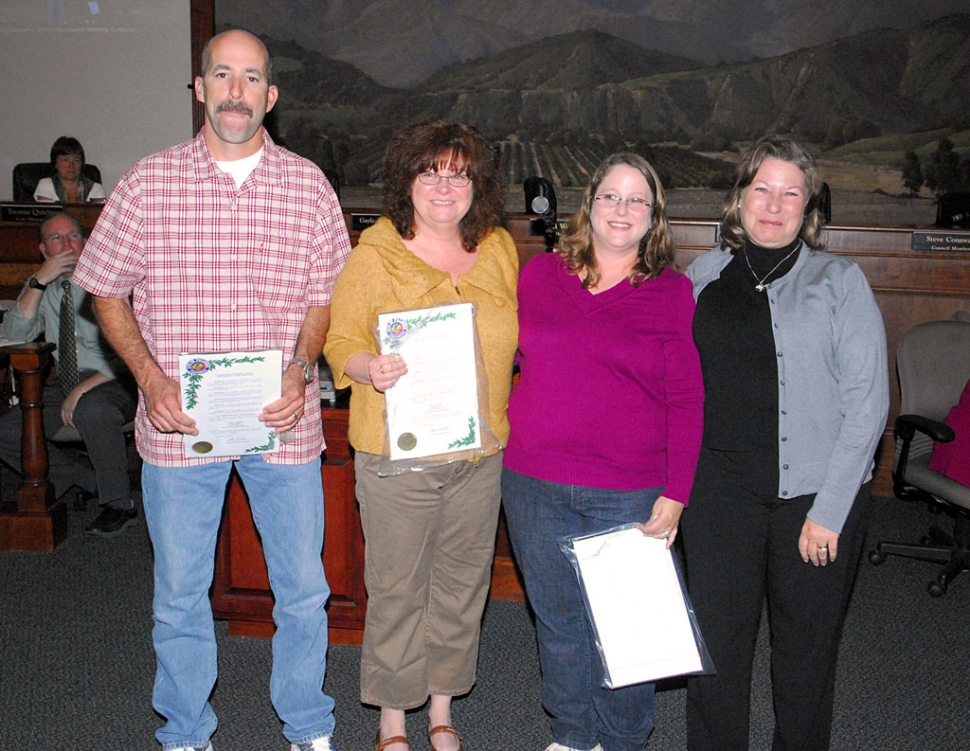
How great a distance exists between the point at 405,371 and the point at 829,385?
95 centimetres

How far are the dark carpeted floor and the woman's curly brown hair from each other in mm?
1491

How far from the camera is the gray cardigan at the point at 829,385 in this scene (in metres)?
1.84

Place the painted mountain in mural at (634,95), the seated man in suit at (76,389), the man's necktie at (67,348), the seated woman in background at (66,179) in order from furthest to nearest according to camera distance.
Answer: the painted mountain in mural at (634,95) < the seated woman in background at (66,179) < the man's necktie at (67,348) < the seated man in suit at (76,389)

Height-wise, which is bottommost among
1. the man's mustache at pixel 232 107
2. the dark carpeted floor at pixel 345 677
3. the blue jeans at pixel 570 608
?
the dark carpeted floor at pixel 345 677

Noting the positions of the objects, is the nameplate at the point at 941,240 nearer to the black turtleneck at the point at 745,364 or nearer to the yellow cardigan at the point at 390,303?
the black turtleneck at the point at 745,364

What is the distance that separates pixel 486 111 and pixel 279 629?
25.3 feet

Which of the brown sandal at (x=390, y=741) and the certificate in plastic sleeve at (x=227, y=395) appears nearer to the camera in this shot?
the certificate in plastic sleeve at (x=227, y=395)

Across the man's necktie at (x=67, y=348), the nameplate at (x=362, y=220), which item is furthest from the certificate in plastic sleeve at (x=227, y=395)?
the nameplate at (x=362, y=220)

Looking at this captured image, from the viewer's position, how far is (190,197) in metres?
1.94

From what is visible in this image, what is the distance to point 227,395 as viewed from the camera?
1939 millimetres

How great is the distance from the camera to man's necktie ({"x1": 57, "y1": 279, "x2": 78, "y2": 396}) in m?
4.08

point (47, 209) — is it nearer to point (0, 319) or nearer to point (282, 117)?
point (0, 319)

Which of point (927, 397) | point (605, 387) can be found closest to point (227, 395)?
point (605, 387)

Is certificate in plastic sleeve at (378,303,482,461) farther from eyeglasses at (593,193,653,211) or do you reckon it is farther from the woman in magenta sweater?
eyeglasses at (593,193,653,211)
